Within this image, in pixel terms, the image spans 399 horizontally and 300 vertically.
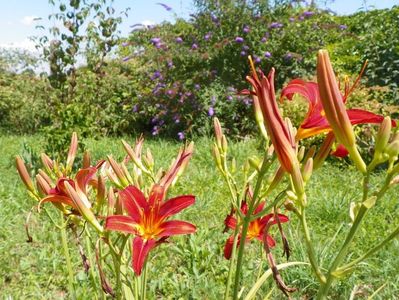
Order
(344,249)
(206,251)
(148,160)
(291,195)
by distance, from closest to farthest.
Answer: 1. (344,249)
2. (291,195)
3. (148,160)
4. (206,251)

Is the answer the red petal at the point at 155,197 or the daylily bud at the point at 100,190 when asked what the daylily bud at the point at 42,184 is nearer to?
the daylily bud at the point at 100,190

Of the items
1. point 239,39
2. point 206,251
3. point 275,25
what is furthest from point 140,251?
point 275,25

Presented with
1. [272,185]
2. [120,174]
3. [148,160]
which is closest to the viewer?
[272,185]

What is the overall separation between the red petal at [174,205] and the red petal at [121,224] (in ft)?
0.17

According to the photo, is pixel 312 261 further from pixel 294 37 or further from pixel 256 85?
Answer: pixel 294 37

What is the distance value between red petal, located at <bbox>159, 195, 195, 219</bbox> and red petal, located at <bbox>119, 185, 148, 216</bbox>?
0.03 m

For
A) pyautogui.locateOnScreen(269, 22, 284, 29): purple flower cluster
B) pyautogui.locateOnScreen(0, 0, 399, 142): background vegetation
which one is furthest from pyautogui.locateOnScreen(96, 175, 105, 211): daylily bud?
pyautogui.locateOnScreen(269, 22, 284, 29): purple flower cluster

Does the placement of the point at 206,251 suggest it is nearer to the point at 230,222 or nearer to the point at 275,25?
the point at 230,222

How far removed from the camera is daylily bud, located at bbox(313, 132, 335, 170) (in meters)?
0.75

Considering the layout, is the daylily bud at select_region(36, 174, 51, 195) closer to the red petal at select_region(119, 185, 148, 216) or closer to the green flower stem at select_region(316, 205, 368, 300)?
the red petal at select_region(119, 185, 148, 216)

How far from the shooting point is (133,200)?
2.58 ft

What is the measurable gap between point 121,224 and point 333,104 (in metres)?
0.38

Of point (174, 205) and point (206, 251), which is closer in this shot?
point (174, 205)

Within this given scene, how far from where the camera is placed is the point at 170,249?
249cm
